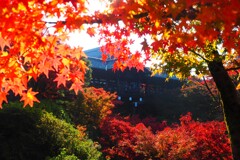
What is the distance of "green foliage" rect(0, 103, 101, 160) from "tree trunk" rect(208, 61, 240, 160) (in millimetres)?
5259

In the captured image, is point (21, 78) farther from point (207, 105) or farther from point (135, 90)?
point (135, 90)

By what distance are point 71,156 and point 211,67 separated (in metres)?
5.33

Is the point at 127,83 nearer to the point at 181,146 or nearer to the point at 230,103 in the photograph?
the point at 181,146

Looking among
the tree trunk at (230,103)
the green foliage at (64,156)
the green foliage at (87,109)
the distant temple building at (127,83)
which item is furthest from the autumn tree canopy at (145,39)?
the distant temple building at (127,83)

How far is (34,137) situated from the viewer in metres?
9.36

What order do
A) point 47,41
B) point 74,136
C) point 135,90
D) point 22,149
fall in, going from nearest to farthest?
point 47,41 → point 22,149 → point 74,136 → point 135,90

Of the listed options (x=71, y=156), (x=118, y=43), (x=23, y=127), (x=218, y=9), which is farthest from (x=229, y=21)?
(x=23, y=127)

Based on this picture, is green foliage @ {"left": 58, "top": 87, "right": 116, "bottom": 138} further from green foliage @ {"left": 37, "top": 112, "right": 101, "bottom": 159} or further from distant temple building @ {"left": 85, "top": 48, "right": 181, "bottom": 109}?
distant temple building @ {"left": 85, "top": 48, "right": 181, "bottom": 109}

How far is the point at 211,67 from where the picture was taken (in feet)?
18.3

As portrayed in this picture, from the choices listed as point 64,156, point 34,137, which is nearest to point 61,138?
point 64,156

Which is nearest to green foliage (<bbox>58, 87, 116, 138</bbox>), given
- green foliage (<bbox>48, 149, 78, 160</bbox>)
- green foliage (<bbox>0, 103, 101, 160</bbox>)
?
green foliage (<bbox>0, 103, 101, 160</bbox>)

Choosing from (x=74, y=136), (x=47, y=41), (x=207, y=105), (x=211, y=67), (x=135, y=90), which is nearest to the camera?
(x=47, y=41)

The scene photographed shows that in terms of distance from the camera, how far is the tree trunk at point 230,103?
5168 mm

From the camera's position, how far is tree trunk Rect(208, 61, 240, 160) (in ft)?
17.0
